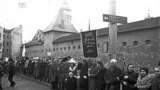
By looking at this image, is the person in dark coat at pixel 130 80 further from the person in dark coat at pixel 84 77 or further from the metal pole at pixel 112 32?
the person in dark coat at pixel 84 77

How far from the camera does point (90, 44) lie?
801 cm

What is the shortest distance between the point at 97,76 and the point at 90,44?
1.29 meters

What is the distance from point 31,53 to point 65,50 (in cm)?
1916

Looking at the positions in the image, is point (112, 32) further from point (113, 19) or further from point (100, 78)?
point (100, 78)

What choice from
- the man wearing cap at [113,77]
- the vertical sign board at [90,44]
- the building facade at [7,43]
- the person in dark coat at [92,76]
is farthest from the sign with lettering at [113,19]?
the building facade at [7,43]

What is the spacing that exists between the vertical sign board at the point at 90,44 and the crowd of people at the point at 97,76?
0.43 metres

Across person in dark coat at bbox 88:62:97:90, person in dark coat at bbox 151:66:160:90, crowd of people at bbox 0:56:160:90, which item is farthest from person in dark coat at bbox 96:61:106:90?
person in dark coat at bbox 151:66:160:90

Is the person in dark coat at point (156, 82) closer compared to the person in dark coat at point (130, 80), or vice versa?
the person in dark coat at point (156, 82)

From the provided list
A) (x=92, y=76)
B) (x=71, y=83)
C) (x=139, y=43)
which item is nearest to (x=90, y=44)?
(x=92, y=76)

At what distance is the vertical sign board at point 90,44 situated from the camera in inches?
309

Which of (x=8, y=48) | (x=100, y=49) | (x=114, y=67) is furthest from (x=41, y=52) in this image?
(x=114, y=67)

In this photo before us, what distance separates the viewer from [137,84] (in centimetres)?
539

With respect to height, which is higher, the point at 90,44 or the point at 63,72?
the point at 90,44

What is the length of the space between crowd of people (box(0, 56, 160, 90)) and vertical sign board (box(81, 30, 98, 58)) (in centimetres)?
43
